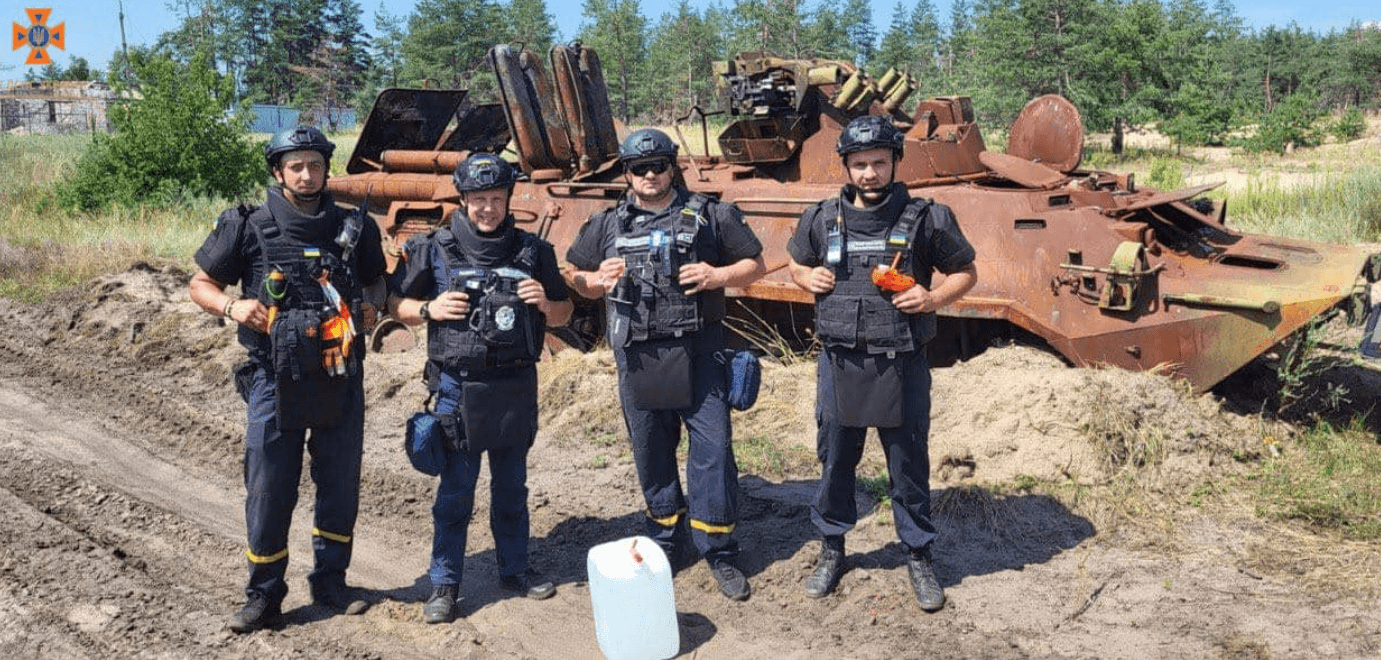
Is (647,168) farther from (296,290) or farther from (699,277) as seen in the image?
(296,290)

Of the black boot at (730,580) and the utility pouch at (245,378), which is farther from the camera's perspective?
the black boot at (730,580)

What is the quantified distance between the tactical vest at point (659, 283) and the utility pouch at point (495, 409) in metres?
0.49

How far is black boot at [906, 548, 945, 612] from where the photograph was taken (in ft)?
15.9

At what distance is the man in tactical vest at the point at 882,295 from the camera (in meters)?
4.63

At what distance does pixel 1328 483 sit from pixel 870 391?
10.2ft

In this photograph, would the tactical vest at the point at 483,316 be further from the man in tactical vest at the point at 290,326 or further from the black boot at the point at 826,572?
the black boot at the point at 826,572

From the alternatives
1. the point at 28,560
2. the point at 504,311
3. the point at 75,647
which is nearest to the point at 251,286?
the point at 504,311

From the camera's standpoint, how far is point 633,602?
172 inches

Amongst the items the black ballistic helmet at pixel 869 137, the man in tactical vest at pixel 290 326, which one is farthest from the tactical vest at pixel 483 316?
the black ballistic helmet at pixel 869 137

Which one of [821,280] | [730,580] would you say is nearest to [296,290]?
[821,280]

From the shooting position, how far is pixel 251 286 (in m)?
4.64

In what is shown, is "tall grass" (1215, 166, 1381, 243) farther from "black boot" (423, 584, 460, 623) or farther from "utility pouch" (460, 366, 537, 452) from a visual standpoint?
"black boot" (423, 584, 460, 623)

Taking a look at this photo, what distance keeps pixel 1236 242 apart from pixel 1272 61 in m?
51.3

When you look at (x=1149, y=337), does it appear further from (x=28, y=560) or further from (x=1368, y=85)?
(x=1368, y=85)
